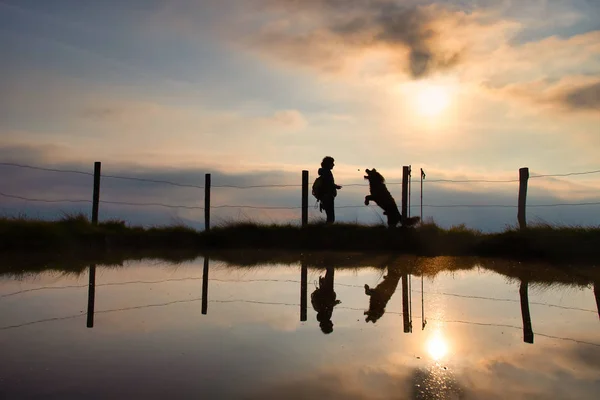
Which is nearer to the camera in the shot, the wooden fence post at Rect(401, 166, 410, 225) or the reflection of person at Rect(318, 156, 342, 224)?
the reflection of person at Rect(318, 156, 342, 224)

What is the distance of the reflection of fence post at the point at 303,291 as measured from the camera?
6.33 m

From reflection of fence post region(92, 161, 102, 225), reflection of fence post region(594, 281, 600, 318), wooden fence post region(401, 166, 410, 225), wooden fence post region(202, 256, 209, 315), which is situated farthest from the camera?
wooden fence post region(401, 166, 410, 225)

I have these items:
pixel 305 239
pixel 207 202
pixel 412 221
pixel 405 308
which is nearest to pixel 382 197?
pixel 412 221

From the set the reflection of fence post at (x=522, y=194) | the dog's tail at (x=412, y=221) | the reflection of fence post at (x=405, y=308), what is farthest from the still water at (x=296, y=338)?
the reflection of fence post at (x=522, y=194)

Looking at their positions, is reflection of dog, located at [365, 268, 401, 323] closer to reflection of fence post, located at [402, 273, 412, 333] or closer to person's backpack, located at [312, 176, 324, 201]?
reflection of fence post, located at [402, 273, 412, 333]

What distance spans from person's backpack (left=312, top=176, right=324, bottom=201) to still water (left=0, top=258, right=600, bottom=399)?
763cm

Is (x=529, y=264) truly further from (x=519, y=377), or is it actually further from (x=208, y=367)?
(x=208, y=367)

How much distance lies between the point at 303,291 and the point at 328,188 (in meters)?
8.86

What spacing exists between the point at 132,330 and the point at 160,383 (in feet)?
5.57

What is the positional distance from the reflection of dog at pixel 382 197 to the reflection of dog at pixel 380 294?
5681 millimetres

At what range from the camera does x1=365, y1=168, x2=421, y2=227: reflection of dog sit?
603 inches


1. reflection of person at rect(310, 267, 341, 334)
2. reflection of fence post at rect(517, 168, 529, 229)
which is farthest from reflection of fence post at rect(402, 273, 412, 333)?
reflection of fence post at rect(517, 168, 529, 229)

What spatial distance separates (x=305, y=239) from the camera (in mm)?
15219

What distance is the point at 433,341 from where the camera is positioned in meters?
5.00
